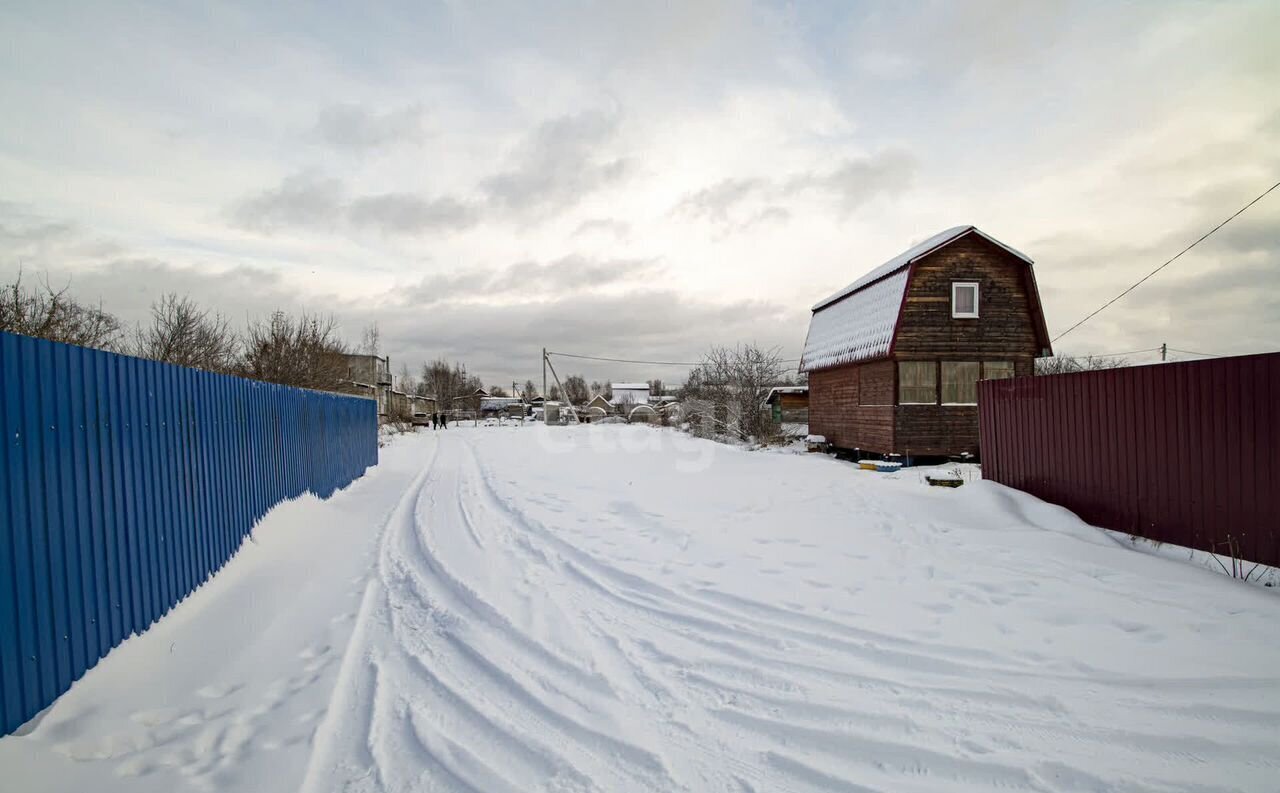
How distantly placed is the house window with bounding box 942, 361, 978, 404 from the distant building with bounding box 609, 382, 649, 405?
54.3m

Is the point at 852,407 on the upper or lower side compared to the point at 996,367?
lower

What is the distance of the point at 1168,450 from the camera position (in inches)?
241

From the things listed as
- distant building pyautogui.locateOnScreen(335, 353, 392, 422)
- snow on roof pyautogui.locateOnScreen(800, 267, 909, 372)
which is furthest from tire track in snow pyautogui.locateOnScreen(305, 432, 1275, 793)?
distant building pyautogui.locateOnScreen(335, 353, 392, 422)

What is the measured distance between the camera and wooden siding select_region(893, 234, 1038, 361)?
14.9m

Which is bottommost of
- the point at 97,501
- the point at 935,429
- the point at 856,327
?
the point at 935,429

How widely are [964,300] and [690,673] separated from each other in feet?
49.6

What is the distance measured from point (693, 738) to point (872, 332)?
15.0 meters

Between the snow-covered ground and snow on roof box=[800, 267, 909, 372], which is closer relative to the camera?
the snow-covered ground

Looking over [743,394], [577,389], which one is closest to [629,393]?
[577,389]

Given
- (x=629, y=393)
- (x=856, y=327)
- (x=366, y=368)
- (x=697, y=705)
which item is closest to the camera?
(x=697, y=705)

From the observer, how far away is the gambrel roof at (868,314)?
14.8m

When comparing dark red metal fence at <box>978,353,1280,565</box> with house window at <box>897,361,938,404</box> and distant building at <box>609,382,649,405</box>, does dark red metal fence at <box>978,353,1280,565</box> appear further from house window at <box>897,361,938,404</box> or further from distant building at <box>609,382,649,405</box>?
distant building at <box>609,382,649,405</box>

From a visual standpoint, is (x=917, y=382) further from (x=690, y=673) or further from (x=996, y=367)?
(x=690, y=673)

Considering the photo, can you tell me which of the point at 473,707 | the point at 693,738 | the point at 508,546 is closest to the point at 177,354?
the point at 508,546
